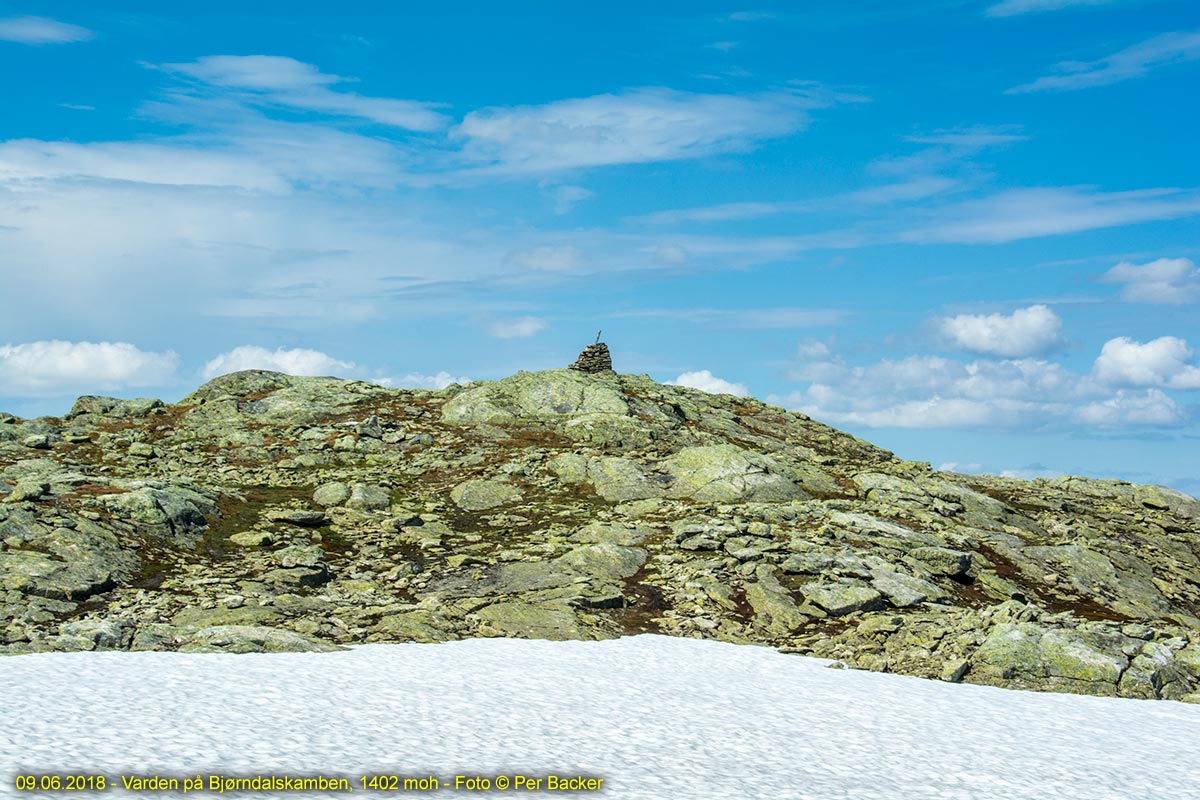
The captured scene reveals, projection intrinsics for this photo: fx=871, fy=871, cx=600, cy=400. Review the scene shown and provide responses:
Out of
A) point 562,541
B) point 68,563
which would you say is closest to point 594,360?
point 562,541

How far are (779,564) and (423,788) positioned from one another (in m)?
26.3

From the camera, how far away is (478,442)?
58562 millimetres

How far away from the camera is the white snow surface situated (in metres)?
17.2

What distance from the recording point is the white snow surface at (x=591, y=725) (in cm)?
1723

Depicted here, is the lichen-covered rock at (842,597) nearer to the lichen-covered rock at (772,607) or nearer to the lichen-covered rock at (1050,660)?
the lichen-covered rock at (772,607)

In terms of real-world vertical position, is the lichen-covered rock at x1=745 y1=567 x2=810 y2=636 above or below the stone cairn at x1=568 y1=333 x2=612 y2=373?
below

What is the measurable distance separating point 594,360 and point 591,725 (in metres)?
57.9

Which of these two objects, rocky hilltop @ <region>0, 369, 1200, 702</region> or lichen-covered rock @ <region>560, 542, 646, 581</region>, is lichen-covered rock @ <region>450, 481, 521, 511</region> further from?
lichen-covered rock @ <region>560, 542, 646, 581</region>

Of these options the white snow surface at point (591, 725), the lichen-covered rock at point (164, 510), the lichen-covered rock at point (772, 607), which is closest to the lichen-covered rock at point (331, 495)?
the lichen-covered rock at point (164, 510)

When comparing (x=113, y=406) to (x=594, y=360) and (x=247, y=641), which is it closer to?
(x=594, y=360)

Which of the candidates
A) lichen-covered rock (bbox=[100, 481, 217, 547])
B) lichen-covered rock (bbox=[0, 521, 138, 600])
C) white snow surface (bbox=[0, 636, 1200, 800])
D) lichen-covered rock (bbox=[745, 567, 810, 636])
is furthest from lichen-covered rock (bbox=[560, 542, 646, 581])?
lichen-covered rock (bbox=[0, 521, 138, 600])

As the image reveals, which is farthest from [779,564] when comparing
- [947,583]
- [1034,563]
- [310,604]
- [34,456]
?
[34,456]

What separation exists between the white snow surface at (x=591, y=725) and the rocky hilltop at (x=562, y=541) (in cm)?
333

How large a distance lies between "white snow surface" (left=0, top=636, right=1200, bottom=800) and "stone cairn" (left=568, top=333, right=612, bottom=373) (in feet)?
159
